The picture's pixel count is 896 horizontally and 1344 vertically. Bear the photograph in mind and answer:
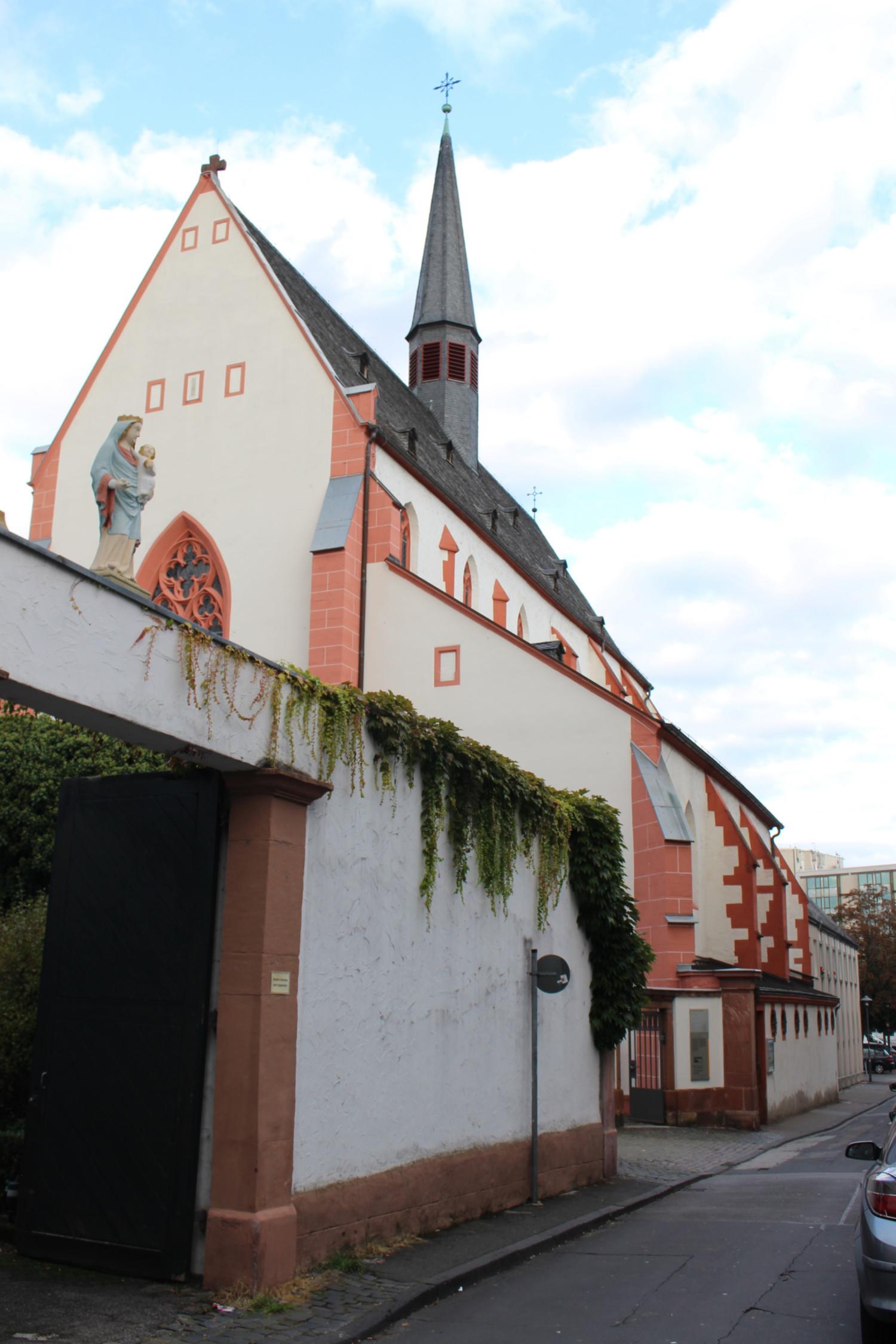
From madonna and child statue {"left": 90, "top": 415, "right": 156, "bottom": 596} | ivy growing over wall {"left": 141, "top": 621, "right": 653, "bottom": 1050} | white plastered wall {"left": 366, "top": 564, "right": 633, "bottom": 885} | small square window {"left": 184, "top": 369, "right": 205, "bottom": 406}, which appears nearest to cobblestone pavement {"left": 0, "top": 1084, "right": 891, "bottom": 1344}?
ivy growing over wall {"left": 141, "top": 621, "right": 653, "bottom": 1050}

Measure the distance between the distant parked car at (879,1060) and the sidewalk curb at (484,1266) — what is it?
50714mm

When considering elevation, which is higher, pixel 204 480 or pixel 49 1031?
pixel 204 480

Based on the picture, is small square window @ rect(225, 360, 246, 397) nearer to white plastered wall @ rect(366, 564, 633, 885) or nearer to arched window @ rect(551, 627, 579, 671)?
white plastered wall @ rect(366, 564, 633, 885)

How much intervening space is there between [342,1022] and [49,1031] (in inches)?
72.8

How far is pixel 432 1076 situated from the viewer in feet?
31.0

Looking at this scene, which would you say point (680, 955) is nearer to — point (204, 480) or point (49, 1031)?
point (204, 480)

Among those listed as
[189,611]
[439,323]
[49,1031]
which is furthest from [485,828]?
[439,323]

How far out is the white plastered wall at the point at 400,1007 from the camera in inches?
318

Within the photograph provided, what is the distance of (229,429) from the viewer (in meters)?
23.6

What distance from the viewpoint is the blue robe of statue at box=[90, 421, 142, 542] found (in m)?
8.87

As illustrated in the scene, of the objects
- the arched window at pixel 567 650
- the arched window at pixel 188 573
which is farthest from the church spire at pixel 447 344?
the arched window at pixel 188 573

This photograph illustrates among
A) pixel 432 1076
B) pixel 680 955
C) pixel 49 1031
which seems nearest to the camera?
pixel 49 1031

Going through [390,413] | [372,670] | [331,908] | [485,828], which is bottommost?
[331,908]

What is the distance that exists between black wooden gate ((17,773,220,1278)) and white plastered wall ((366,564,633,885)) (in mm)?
12343
